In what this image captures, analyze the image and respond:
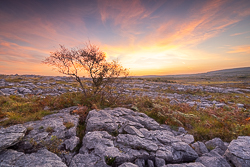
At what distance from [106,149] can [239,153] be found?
636cm

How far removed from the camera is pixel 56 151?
5.10m

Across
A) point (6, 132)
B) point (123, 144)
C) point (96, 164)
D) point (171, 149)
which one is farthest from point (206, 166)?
point (6, 132)

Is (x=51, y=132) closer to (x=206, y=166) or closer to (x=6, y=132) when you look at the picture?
(x=6, y=132)

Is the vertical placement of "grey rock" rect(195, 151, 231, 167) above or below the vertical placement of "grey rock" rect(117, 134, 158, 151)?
below

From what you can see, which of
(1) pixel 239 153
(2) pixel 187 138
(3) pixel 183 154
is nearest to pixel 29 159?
(3) pixel 183 154

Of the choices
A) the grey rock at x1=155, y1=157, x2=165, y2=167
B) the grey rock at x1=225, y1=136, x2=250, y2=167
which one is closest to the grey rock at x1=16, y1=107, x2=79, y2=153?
the grey rock at x1=155, y1=157, x2=165, y2=167

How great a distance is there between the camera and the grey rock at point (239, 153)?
4805 mm

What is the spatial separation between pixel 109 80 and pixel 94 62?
8.55 ft

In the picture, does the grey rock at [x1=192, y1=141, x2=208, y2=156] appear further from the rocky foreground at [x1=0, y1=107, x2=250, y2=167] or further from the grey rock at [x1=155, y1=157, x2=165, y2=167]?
the grey rock at [x1=155, y1=157, x2=165, y2=167]

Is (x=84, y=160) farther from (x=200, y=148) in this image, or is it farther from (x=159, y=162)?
(x=200, y=148)

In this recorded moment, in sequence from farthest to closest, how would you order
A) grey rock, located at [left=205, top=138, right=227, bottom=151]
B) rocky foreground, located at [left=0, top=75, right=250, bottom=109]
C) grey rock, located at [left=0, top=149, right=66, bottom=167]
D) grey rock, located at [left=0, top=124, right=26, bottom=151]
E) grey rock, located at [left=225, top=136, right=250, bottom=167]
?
rocky foreground, located at [left=0, top=75, right=250, bottom=109], grey rock, located at [left=205, top=138, right=227, bottom=151], grey rock, located at [left=225, top=136, right=250, bottom=167], grey rock, located at [left=0, top=124, right=26, bottom=151], grey rock, located at [left=0, top=149, right=66, bottom=167]

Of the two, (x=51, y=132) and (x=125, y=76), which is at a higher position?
(x=125, y=76)

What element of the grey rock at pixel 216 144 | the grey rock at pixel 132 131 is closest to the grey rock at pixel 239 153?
the grey rock at pixel 216 144

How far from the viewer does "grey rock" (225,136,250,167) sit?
4805mm
